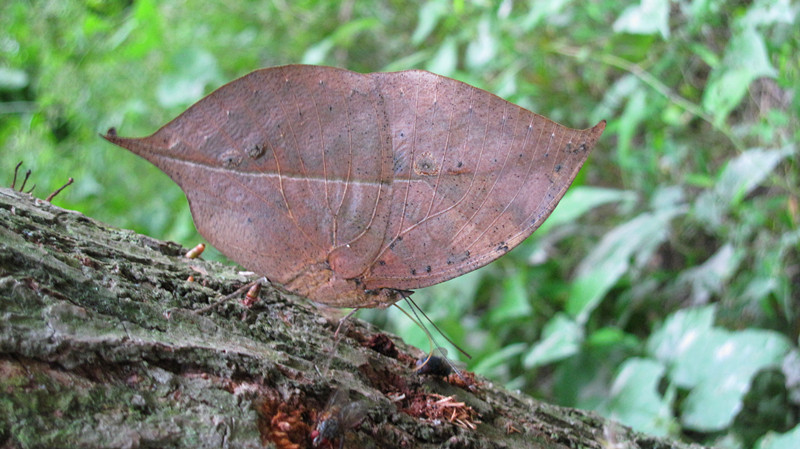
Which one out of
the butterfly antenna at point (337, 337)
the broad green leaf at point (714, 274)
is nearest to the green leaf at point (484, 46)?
the broad green leaf at point (714, 274)

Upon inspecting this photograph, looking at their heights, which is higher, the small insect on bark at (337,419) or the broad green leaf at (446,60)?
the broad green leaf at (446,60)

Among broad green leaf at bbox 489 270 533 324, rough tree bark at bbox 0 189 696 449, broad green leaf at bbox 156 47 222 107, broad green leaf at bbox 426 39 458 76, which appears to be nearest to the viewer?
rough tree bark at bbox 0 189 696 449

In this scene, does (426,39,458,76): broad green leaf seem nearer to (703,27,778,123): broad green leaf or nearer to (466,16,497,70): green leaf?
(466,16,497,70): green leaf

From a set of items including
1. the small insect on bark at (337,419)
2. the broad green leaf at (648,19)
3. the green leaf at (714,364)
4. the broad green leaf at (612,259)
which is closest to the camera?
the small insect on bark at (337,419)

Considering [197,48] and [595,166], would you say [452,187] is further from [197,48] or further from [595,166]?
[595,166]

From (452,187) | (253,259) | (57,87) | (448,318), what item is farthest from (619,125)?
(57,87)

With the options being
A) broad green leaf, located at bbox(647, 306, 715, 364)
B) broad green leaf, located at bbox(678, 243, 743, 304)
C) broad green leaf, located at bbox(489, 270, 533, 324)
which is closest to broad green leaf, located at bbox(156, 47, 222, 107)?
broad green leaf, located at bbox(489, 270, 533, 324)

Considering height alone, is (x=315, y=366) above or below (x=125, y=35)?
below

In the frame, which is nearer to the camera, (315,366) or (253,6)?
(315,366)

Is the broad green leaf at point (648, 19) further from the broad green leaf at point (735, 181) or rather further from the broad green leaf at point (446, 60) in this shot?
the broad green leaf at point (446, 60)
